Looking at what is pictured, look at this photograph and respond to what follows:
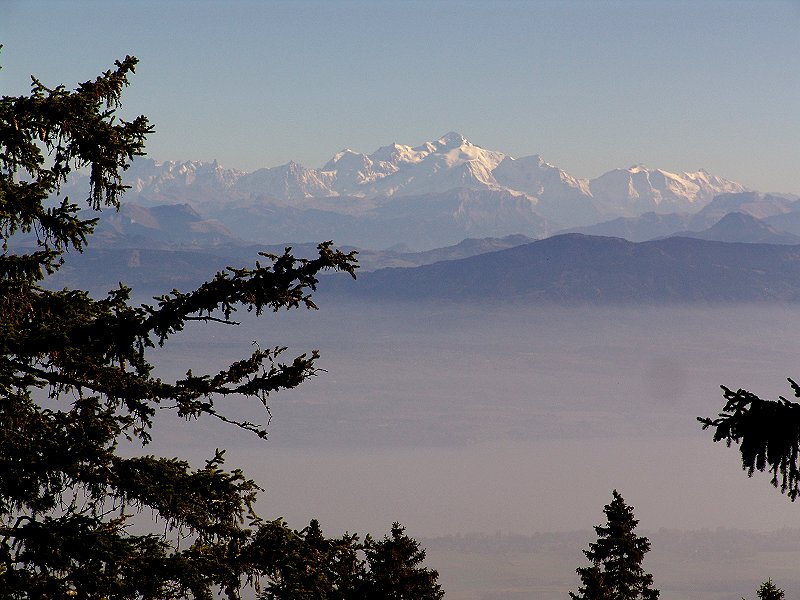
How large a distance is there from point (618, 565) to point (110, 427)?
66.6 feet

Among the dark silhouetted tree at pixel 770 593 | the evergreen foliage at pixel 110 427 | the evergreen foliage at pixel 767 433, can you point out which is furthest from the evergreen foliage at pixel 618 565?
the evergreen foliage at pixel 767 433

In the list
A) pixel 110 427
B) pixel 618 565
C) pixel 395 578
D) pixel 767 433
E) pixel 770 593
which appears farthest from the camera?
pixel 618 565

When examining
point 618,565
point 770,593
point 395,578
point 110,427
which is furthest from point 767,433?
point 618,565

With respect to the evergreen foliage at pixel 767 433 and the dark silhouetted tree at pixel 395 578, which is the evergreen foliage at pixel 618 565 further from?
the evergreen foliage at pixel 767 433

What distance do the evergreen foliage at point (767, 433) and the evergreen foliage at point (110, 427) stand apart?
4850mm

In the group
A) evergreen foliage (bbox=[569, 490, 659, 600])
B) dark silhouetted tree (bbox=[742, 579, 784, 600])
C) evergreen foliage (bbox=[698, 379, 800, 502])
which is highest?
evergreen foliage (bbox=[569, 490, 659, 600])

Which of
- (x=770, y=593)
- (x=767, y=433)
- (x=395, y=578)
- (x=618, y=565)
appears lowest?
(x=767, y=433)

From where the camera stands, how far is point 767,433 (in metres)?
7.98

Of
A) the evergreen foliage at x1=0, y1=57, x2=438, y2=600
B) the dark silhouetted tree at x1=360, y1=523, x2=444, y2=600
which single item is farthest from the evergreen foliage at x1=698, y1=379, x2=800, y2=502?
the dark silhouetted tree at x1=360, y1=523, x2=444, y2=600

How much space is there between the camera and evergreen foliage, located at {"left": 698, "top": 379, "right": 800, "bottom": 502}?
7.88 m

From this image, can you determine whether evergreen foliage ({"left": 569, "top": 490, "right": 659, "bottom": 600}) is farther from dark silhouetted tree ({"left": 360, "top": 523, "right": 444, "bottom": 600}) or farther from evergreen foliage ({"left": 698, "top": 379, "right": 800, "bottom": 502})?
evergreen foliage ({"left": 698, "top": 379, "right": 800, "bottom": 502})

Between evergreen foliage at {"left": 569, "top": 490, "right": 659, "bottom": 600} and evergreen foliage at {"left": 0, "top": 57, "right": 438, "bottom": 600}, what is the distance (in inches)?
696

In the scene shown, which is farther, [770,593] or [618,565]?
[618,565]

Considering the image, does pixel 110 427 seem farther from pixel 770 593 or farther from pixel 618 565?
pixel 618 565
